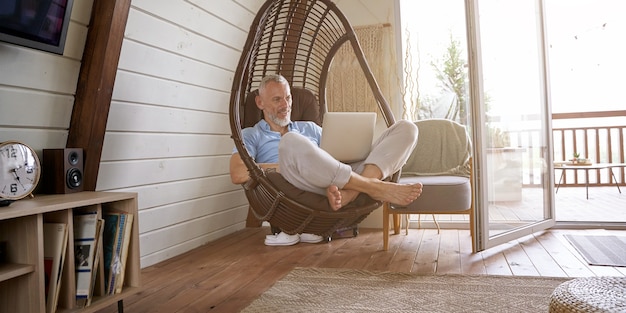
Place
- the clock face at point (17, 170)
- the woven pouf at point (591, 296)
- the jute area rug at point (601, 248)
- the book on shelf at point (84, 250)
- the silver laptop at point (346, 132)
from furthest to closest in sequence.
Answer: the jute area rug at point (601, 248), the silver laptop at point (346, 132), the book on shelf at point (84, 250), the clock face at point (17, 170), the woven pouf at point (591, 296)

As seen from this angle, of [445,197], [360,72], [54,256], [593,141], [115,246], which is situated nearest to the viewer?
[54,256]

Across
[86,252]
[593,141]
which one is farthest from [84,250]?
[593,141]

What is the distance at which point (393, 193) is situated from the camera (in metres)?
1.94

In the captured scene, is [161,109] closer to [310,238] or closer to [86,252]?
[86,252]

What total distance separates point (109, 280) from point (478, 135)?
2.14 metres

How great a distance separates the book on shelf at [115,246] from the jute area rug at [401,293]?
53cm

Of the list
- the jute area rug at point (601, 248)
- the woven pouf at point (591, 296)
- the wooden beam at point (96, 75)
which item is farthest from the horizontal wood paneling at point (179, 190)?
the jute area rug at point (601, 248)

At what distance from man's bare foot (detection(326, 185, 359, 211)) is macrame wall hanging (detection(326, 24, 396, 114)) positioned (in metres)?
1.79

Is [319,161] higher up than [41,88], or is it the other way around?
[41,88]

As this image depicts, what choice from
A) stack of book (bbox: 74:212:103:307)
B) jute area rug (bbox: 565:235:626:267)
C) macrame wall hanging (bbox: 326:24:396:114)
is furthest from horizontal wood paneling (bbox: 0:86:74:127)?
jute area rug (bbox: 565:235:626:267)

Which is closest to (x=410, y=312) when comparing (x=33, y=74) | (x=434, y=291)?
(x=434, y=291)

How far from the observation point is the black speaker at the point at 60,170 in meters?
1.73

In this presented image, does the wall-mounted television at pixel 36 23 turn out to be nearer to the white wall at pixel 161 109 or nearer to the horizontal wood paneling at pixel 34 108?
the white wall at pixel 161 109

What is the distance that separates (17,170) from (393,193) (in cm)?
142
